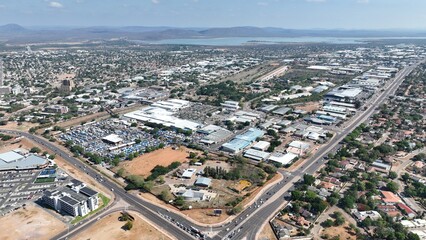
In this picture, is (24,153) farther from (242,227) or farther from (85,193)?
(242,227)

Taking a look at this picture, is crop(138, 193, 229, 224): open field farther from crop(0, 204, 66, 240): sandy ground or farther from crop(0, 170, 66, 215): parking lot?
crop(0, 170, 66, 215): parking lot

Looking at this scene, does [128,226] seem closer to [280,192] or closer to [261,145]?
[280,192]

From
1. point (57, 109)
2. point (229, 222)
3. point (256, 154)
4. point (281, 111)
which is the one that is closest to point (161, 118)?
point (57, 109)

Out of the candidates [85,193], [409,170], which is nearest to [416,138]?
[409,170]

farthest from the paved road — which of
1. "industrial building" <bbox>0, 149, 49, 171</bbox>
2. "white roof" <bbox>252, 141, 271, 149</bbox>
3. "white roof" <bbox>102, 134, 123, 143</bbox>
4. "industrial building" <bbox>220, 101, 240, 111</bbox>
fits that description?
"industrial building" <bbox>0, 149, 49, 171</bbox>

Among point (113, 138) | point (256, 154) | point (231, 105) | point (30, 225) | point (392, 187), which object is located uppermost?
point (231, 105)

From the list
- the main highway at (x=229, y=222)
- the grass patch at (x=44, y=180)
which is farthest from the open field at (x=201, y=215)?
the grass patch at (x=44, y=180)
